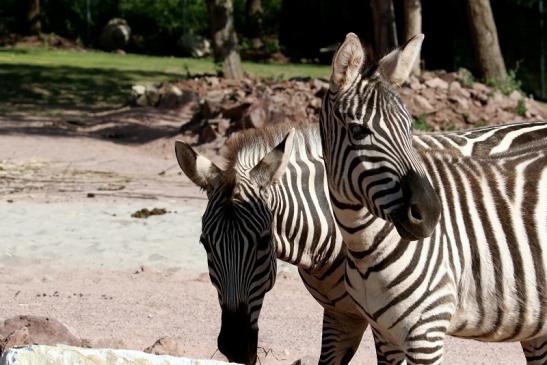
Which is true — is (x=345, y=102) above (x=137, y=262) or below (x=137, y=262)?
above

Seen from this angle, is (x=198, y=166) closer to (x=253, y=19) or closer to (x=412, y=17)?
(x=412, y=17)

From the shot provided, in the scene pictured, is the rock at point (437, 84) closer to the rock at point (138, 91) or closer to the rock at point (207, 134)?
the rock at point (207, 134)

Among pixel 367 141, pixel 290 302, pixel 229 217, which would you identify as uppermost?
pixel 367 141

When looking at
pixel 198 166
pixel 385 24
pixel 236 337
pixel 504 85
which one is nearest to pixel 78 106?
pixel 385 24

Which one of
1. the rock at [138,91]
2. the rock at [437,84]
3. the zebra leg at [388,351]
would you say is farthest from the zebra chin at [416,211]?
the rock at [138,91]

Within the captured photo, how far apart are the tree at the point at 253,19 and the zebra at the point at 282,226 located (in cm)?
2834

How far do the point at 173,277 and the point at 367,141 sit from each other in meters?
4.72

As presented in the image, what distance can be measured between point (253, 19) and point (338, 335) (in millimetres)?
29065

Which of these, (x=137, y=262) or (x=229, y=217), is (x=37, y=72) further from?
(x=229, y=217)

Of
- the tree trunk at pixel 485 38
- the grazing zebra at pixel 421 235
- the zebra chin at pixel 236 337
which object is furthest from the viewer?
the tree trunk at pixel 485 38

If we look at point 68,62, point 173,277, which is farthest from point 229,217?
point 68,62

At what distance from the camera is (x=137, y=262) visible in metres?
9.00

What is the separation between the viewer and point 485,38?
725 inches

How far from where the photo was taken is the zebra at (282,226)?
475 centimetres
